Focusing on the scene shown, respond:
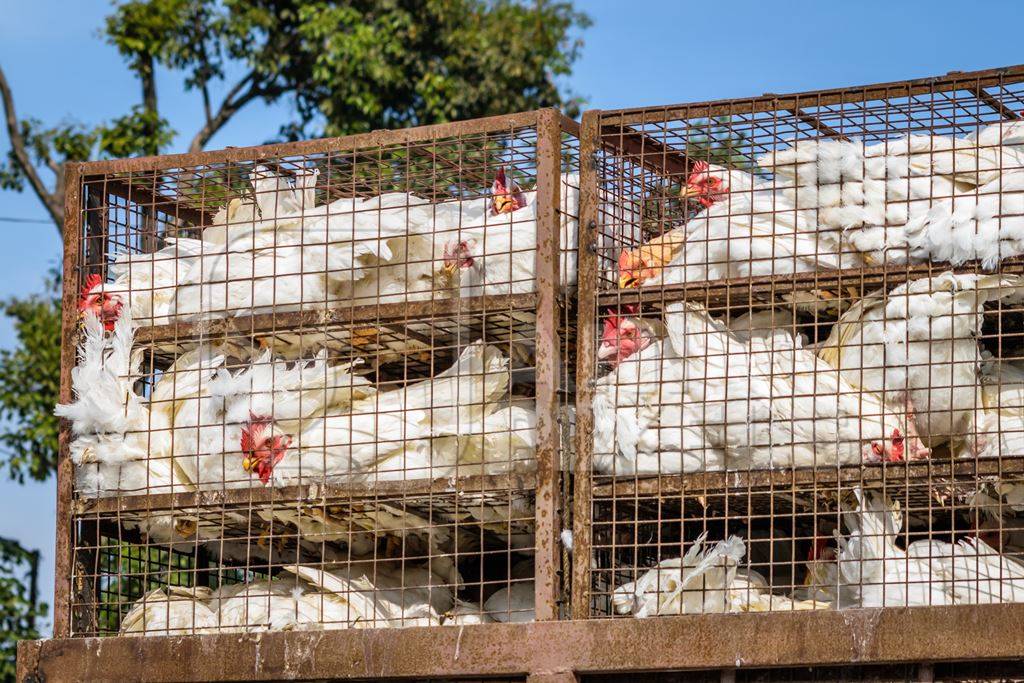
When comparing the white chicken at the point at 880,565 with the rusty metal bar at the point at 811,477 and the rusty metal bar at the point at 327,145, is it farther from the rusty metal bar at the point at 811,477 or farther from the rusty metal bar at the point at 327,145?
the rusty metal bar at the point at 327,145

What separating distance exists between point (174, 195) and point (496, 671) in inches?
91.3

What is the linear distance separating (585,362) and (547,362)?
119 millimetres

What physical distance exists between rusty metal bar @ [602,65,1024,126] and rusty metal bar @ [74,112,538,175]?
40 centimetres

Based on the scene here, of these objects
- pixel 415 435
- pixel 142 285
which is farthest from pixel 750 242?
pixel 142 285

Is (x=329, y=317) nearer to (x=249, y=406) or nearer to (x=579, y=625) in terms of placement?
(x=249, y=406)

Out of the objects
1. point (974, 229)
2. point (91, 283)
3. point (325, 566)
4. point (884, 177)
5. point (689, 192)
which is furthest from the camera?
point (91, 283)

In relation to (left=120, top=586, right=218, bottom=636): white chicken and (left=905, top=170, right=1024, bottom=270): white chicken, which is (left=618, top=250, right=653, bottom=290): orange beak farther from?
(left=120, top=586, right=218, bottom=636): white chicken

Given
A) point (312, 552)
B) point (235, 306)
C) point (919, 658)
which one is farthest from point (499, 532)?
point (919, 658)

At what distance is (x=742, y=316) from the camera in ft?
15.7

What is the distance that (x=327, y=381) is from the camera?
4980 mm

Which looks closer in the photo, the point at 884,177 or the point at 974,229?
the point at 974,229

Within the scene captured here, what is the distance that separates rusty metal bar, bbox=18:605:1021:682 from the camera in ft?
13.3

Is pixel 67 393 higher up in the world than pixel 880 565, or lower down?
higher up

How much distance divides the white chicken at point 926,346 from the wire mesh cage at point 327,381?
37.1 inches
